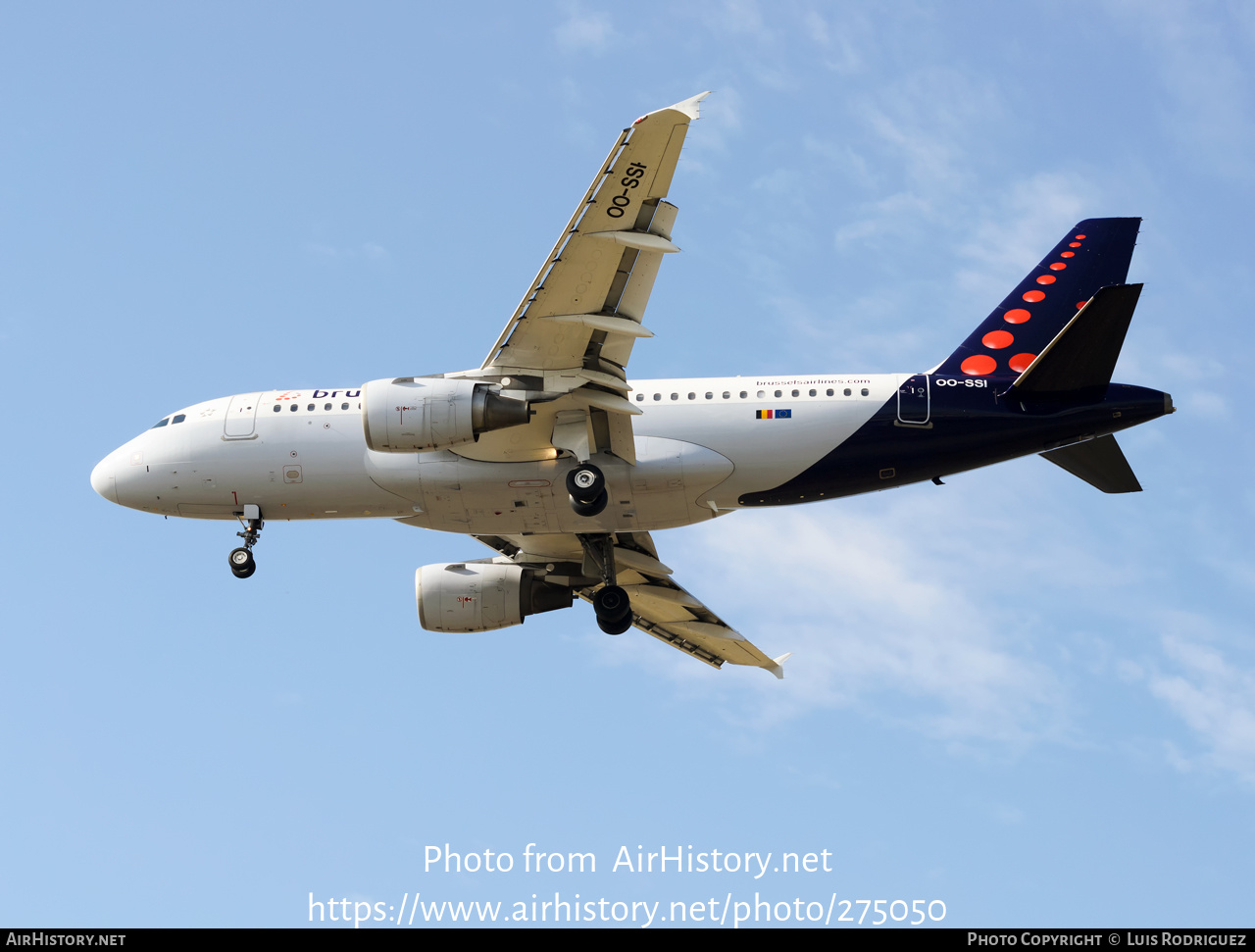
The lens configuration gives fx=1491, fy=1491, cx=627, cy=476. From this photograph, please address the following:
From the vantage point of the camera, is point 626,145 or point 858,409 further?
point 858,409

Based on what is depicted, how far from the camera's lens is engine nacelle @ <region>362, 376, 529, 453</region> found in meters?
25.3

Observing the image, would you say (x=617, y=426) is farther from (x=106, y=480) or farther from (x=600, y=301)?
(x=106, y=480)

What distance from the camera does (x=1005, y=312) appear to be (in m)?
28.3

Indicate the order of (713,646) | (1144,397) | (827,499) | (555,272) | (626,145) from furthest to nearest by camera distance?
(713,646) < (827,499) < (1144,397) < (555,272) < (626,145)

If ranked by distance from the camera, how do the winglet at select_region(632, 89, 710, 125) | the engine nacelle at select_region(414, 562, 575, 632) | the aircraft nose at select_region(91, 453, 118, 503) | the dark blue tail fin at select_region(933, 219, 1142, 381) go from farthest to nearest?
the engine nacelle at select_region(414, 562, 575, 632), the aircraft nose at select_region(91, 453, 118, 503), the dark blue tail fin at select_region(933, 219, 1142, 381), the winglet at select_region(632, 89, 710, 125)

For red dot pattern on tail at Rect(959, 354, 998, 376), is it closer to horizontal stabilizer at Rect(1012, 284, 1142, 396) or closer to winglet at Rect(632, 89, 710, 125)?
horizontal stabilizer at Rect(1012, 284, 1142, 396)

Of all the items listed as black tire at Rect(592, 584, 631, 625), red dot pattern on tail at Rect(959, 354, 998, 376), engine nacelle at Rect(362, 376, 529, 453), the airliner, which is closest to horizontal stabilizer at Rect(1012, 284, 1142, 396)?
the airliner

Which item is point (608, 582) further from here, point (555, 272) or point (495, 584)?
point (555, 272)

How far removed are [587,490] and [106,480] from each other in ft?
33.3

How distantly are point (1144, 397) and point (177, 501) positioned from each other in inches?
713

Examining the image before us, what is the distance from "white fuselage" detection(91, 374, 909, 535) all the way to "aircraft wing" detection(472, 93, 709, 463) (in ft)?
2.17

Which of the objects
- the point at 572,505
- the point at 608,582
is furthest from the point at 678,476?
the point at 608,582

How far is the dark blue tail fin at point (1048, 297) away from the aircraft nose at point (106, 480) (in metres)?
16.1

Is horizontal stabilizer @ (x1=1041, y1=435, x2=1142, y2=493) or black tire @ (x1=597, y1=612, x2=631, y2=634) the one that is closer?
horizontal stabilizer @ (x1=1041, y1=435, x2=1142, y2=493)
